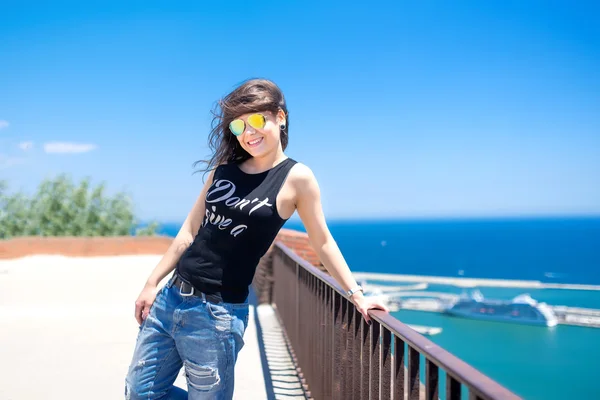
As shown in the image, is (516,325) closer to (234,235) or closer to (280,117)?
(280,117)

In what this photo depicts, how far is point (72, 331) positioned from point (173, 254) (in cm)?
358

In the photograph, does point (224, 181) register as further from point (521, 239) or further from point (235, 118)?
point (521, 239)

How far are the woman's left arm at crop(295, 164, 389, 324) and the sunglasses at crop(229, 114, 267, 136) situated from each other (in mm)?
199

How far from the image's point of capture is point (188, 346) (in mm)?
1651

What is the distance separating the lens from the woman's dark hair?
179 centimetres

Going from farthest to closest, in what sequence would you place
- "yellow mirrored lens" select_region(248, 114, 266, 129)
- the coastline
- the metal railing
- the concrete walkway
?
the coastline → the concrete walkway → "yellow mirrored lens" select_region(248, 114, 266, 129) → the metal railing

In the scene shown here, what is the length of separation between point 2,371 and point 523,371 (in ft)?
179

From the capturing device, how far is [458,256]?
122 meters

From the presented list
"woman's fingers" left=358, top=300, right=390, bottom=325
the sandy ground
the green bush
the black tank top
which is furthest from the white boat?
the black tank top

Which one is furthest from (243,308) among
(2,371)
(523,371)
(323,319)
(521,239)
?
(521,239)

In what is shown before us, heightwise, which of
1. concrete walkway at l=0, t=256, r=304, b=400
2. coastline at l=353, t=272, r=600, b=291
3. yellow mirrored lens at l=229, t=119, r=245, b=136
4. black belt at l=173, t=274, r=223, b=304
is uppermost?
yellow mirrored lens at l=229, t=119, r=245, b=136

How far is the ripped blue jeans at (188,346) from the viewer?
5.40ft

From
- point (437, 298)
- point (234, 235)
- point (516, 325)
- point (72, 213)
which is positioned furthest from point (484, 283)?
point (234, 235)

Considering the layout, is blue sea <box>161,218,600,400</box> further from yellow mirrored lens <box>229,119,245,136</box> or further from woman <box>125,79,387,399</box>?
yellow mirrored lens <box>229,119,245,136</box>
